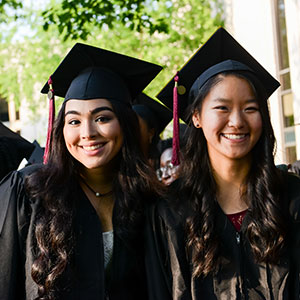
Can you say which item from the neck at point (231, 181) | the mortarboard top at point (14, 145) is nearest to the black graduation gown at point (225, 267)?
the neck at point (231, 181)

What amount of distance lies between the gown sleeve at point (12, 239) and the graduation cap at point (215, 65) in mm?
1049

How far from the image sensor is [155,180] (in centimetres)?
304

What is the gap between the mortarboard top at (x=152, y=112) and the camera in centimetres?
554

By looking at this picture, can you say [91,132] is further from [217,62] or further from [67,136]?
[217,62]

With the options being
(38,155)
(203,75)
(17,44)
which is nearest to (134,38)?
(17,44)

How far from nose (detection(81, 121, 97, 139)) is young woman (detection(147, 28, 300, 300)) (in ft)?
1.79

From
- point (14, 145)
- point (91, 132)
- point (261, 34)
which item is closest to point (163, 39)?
point (261, 34)

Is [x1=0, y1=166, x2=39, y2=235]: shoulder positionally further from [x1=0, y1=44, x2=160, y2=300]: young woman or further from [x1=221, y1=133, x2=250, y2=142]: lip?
[x1=221, y1=133, x2=250, y2=142]: lip

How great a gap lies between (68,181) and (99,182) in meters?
0.23

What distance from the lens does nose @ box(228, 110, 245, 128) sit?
266 centimetres

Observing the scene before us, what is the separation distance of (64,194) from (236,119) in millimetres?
1003

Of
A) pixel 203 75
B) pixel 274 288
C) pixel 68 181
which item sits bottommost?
pixel 274 288

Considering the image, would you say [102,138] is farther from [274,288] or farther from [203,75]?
[274,288]

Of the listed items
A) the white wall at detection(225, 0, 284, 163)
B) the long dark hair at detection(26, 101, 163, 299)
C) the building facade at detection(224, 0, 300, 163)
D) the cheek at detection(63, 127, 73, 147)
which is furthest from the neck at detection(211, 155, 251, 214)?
the white wall at detection(225, 0, 284, 163)
